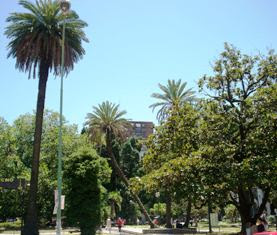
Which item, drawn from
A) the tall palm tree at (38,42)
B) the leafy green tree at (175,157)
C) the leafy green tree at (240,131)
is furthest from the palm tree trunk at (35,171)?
the leafy green tree at (240,131)

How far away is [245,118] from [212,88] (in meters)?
3.64

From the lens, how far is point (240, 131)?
78.4ft

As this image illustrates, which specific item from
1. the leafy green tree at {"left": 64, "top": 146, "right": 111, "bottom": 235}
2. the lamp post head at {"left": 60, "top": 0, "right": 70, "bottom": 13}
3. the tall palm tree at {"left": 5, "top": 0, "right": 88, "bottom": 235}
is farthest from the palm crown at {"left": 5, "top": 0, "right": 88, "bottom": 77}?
the lamp post head at {"left": 60, "top": 0, "right": 70, "bottom": 13}

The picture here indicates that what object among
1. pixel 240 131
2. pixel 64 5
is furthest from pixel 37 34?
pixel 240 131

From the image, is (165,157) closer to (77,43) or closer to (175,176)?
(175,176)

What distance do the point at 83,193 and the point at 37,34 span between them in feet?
43.8

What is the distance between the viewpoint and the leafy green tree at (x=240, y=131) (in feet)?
69.5

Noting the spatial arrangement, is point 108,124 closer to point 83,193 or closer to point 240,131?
point 83,193

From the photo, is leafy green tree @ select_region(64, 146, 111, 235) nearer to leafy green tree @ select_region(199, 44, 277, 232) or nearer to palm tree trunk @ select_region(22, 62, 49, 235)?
palm tree trunk @ select_region(22, 62, 49, 235)

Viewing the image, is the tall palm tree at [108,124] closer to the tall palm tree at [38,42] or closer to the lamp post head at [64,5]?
the tall palm tree at [38,42]

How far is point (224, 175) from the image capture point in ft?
72.1

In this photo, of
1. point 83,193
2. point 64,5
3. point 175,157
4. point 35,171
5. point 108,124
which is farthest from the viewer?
point 108,124

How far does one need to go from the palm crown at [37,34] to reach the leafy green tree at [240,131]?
13168 millimetres

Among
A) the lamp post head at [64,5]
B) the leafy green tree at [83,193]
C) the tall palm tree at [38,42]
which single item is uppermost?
the tall palm tree at [38,42]
